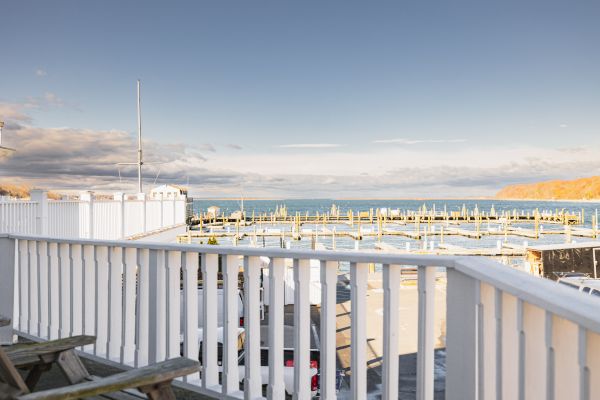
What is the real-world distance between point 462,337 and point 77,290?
3.00m

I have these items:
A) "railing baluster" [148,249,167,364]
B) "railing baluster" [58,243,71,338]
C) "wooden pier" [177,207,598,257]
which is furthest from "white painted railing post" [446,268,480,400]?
"wooden pier" [177,207,598,257]

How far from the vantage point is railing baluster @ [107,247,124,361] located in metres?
3.43

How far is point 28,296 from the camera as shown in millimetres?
4266

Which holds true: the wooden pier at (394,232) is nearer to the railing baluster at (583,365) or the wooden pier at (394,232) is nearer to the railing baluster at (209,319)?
the railing baluster at (209,319)

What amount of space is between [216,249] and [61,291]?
190 centimetres

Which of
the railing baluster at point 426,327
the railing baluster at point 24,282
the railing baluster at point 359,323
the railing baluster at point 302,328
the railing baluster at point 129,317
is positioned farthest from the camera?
the railing baluster at point 24,282

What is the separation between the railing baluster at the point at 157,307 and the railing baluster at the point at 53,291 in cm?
132

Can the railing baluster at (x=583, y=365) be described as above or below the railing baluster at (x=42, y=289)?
above

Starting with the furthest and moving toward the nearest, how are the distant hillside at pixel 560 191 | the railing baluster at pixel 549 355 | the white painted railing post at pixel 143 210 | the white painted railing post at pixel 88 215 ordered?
the distant hillside at pixel 560 191, the white painted railing post at pixel 143 210, the white painted railing post at pixel 88 215, the railing baluster at pixel 549 355

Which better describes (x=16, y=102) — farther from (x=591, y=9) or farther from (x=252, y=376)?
(x=591, y=9)

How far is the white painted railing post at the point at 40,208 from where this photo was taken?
309 inches

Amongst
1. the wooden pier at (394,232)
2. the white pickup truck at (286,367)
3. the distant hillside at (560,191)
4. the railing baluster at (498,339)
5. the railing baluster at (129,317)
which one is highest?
the distant hillside at (560,191)

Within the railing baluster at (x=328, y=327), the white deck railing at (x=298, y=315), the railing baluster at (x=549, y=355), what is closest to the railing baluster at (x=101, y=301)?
the white deck railing at (x=298, y=315)

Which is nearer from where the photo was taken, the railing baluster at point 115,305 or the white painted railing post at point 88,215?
the railing baluster at point 115,305
